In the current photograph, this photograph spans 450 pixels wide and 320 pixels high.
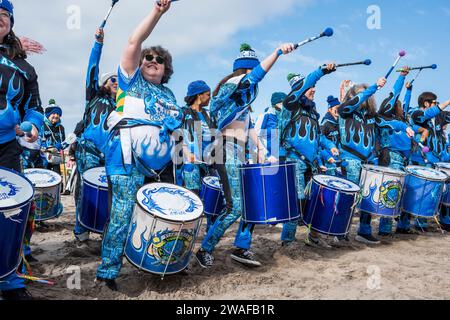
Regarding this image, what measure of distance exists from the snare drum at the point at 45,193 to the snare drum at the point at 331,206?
10.2ft

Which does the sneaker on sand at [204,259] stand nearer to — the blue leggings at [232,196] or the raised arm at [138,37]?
the blue leggings at [232,196]

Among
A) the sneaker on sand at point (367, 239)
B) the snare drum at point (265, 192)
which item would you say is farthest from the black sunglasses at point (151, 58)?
the sneaker on sand at point (367, 239)

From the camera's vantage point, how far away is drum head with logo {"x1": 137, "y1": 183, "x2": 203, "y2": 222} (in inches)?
115

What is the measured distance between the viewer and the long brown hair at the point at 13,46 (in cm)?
288

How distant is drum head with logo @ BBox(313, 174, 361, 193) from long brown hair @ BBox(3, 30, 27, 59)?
3.20 m

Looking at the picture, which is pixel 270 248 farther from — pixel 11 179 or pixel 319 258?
pixel 11 179

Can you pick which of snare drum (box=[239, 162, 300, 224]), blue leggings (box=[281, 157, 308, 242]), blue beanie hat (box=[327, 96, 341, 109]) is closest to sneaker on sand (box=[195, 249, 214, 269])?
snare drum (box=[239, 162, 300, 224])

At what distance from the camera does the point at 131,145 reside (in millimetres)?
3049

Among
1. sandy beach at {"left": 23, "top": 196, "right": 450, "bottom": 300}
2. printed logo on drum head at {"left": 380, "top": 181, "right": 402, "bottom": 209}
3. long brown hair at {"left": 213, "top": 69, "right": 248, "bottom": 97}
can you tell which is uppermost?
long brown hair at {"left": 213, "top": 69, "right": 248, "bottom": 97}

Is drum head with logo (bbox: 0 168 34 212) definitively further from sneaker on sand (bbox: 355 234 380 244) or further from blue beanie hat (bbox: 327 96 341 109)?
blue beanie hat (bbox: 327 96 341 109)

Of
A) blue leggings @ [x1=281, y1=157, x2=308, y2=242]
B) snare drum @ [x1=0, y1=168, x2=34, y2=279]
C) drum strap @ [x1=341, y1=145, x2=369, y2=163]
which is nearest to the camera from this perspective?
snare drum @ [x1=0, y1=168, x2=34, y2=279]

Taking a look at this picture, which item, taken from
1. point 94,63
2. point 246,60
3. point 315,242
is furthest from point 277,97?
point 94,63
